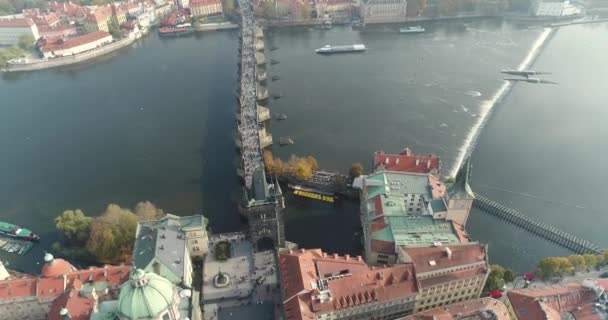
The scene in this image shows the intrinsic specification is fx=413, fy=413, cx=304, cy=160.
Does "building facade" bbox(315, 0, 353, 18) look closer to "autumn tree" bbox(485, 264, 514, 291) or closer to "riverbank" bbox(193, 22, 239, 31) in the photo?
"riverbank" bbox(193, 22, 239, 31)

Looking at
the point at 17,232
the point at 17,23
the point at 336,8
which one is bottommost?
the point at 17,232

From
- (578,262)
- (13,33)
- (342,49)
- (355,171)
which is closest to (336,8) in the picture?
(342,49)

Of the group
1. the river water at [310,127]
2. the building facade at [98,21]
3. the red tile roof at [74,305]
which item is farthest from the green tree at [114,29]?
the red tile roof at [74,305]

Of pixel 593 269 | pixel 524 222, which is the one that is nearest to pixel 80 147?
pixel 524 222

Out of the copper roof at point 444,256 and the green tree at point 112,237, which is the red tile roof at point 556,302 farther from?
the green tree at point 112,237

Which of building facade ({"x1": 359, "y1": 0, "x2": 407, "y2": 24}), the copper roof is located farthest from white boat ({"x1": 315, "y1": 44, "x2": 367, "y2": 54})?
the copper roof

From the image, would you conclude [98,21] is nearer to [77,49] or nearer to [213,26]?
[77,49]

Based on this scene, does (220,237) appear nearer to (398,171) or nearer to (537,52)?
(398,171)

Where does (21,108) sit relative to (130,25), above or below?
below
